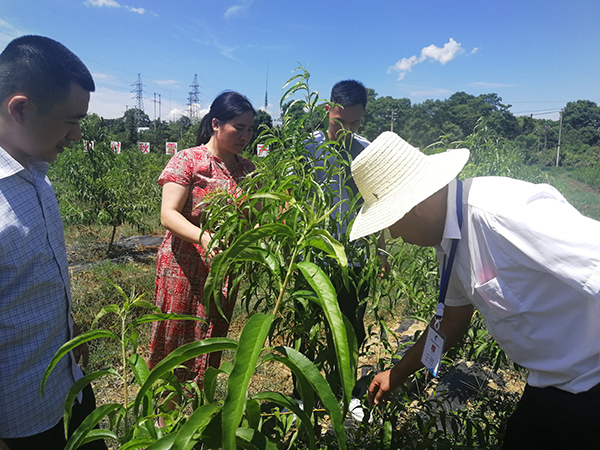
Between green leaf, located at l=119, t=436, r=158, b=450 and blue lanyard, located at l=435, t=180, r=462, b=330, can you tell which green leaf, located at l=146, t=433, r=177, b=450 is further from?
blue lanyard, located at l=435, t=180, r=462, b=330

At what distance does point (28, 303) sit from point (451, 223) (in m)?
1.16

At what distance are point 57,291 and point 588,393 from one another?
4.83 feet

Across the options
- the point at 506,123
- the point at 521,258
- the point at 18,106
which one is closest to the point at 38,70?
the point at 18,106

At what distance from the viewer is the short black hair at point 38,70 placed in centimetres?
105

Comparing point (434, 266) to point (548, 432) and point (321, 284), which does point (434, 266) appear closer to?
point (548, 432)

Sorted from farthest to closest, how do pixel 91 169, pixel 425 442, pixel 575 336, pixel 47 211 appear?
pixel 91 169 < pixel 47 211 < pixel 425 442 < pixel 575 336

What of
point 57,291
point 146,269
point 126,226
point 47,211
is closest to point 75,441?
point 57,291

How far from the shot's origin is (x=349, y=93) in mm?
2402

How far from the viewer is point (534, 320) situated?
1.01 meters

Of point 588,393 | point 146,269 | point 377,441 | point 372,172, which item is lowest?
point 146,269

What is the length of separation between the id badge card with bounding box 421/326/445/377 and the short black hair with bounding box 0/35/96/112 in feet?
4.13

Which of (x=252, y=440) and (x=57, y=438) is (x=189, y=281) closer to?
(x=57, y=438)

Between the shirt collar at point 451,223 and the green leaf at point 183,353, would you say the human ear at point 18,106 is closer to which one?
the green leaf at point 183,353

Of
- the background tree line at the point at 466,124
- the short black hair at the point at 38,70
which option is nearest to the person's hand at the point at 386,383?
the short black hair at the point at 38,70
